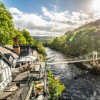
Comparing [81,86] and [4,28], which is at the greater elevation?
[4,28]

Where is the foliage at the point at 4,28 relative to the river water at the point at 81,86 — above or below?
above

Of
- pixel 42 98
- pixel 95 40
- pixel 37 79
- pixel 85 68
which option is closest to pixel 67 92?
pixel 37 79

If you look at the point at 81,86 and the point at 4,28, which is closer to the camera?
the point at 81,86

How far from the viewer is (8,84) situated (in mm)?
23547

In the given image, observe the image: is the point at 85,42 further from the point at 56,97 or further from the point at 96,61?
the point at 56,97

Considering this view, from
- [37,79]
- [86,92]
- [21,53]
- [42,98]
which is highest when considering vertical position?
[21,53]

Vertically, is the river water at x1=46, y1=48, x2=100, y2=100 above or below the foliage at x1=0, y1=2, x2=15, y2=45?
below

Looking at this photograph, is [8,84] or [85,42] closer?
[8,84]

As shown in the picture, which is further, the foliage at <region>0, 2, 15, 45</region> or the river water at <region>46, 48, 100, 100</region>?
the foliage at <region>0, 2, 15, 45</region>

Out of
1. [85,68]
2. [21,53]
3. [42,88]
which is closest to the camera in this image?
[42,88]

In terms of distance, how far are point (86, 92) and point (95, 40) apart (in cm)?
5069

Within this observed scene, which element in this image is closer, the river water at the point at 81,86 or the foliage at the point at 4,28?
the river water at the point at 81,86

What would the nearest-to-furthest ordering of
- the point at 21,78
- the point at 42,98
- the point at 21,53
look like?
1. the point at 42,98
2. the point at 21,78
3. the point at 21,53

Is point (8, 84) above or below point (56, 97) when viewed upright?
above
